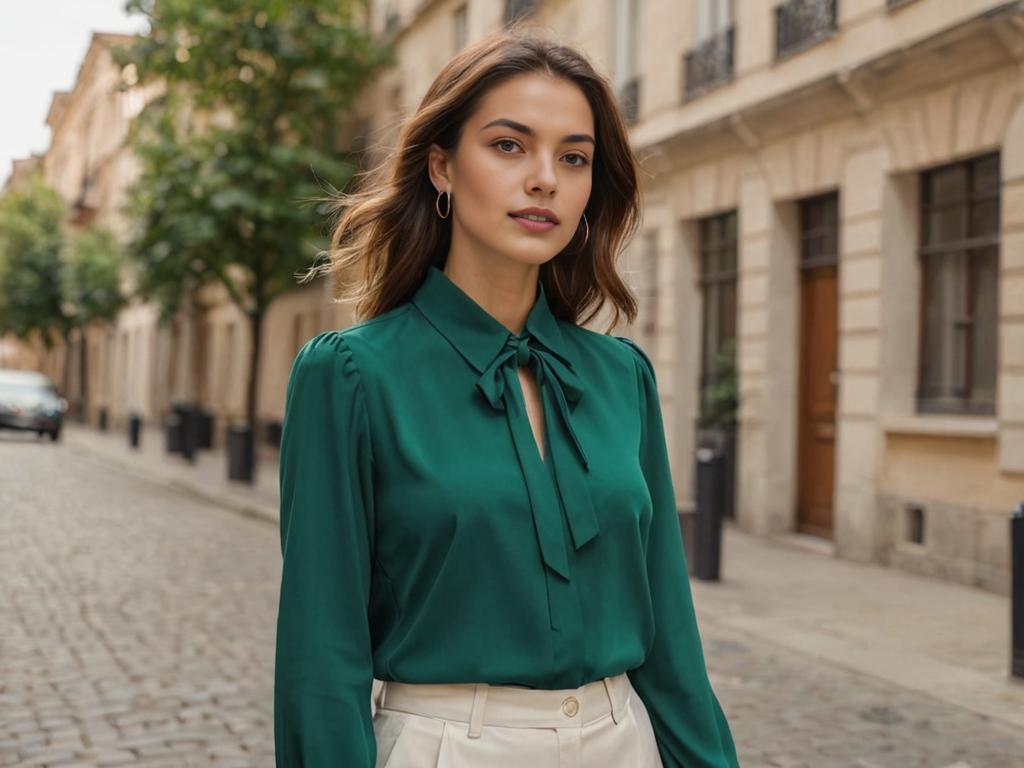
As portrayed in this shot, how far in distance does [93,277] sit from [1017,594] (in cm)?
3626

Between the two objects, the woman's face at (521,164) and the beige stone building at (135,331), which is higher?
the beige stone building at (135,331)

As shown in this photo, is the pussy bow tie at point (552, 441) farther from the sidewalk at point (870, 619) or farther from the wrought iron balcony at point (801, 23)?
the wrought iron balcony at point (801, 23)

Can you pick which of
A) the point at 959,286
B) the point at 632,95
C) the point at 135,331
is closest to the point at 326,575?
the point at 959,286

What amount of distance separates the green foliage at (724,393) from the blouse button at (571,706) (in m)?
12.5

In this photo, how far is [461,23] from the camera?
2231 cm

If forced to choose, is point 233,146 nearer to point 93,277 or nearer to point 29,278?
point 93,277

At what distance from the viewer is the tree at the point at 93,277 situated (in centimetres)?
3888

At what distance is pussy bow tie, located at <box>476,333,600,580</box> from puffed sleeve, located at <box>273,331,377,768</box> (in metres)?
0.20

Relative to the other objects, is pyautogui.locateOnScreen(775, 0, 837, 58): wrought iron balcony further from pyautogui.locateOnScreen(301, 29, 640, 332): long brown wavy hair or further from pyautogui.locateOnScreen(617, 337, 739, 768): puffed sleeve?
pyautogui.locateOnScreen(617, 337, 739, 768): puffed sleeve

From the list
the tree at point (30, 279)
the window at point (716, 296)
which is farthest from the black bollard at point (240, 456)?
the tree at point (30, 279)

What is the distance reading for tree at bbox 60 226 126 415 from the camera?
38.9 metres

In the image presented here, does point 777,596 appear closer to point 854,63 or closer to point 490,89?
point 854,63

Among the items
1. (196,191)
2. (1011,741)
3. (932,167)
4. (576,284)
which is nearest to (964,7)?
(932,167)

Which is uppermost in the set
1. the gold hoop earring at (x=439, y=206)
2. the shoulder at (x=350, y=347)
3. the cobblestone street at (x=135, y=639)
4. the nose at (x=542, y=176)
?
the nose at (x=542, y=176)
